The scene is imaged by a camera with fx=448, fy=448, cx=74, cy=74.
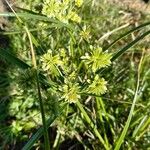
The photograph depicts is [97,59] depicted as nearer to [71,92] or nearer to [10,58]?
[71,92]

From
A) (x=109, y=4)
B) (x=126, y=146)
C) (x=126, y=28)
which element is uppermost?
(x=109, y=4)

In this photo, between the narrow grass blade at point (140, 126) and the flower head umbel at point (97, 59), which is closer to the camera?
the flower head umbel at point (97, 59)

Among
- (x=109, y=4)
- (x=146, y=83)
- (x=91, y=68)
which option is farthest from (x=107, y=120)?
(x=109, y=4)

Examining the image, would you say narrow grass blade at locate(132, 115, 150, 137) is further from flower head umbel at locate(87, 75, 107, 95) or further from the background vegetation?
flower head umbel at locate(87, 75, 107, 95)

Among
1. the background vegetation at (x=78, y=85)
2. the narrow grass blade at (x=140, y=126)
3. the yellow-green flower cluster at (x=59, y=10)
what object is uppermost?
→ the yellow-green flower cluster at (x=59, y=10)

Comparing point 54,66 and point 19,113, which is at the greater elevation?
point 54,66

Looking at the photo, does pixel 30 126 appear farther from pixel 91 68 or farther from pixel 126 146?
pixel 91 68

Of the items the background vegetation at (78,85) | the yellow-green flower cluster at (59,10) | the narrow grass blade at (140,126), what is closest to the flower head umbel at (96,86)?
the background vegetation at (78,85)

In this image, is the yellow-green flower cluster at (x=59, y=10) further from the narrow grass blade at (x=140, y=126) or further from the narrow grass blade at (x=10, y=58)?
the narrow grass blade at (x=140, y=126)
